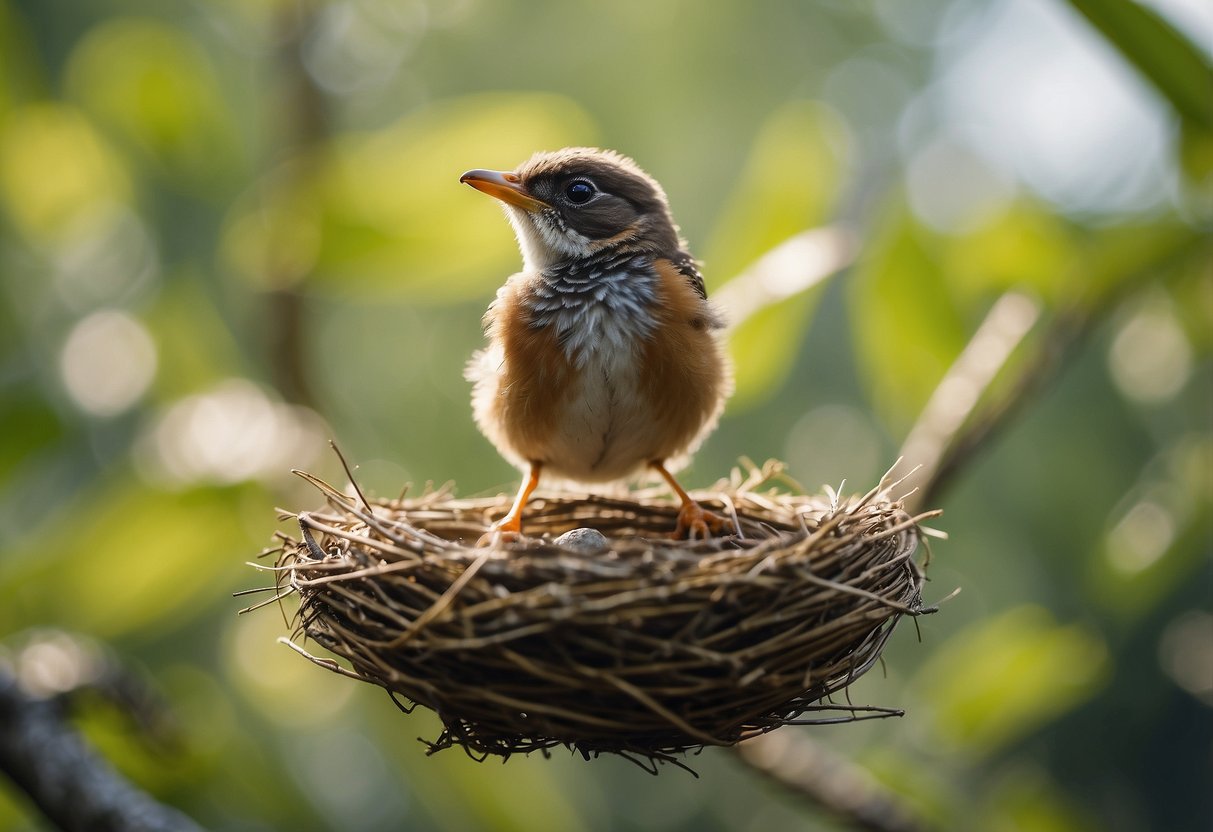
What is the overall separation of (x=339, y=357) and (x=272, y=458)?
6.26ft

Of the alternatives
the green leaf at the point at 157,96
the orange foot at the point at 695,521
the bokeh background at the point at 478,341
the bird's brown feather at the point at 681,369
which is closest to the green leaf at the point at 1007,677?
the bokeh background at the point at 478,341

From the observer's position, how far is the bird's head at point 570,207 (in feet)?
8.57

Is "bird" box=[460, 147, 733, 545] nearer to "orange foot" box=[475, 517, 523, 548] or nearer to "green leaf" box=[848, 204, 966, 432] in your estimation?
"orange foot" box=[475, 517, 523, 548]

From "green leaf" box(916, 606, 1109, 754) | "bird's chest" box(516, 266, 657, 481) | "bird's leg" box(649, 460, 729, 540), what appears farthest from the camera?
"green leaf" box(916, 606, 1109, 754)

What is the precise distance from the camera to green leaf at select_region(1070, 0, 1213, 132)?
2.18m

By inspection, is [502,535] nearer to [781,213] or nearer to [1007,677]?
[781,213]

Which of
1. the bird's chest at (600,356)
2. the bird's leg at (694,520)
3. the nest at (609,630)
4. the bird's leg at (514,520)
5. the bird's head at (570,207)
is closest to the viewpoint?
the nest at (609,630)

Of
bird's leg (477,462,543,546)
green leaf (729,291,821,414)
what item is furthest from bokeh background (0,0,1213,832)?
bird's leg (477,462,543,546)

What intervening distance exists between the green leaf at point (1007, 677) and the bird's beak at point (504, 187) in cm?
177

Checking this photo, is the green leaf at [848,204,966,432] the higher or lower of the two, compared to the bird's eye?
higher

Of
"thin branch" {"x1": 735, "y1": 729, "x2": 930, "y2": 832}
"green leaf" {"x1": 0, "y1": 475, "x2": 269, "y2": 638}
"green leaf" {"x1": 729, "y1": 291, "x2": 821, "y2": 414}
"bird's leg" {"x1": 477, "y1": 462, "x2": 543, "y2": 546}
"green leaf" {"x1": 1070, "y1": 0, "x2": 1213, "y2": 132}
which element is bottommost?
"green leaf" {"x1": 0, "y1": 475, "x2": 269, "y2": 638}

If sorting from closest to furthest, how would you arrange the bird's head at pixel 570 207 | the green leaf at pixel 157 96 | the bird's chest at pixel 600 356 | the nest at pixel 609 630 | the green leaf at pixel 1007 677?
the nest at pixel 609 630 < the bird's chest at pixel 600 356 < the bird's head at pixel 570 207 < the green leaf at pixel 1007 677 < the green leaf at pixel 157 96

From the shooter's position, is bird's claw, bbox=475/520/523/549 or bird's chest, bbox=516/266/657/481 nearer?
bird's claw, bbox=475/520/523/549

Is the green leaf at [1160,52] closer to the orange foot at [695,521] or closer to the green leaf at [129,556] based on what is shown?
the orange foot at [695,521]
